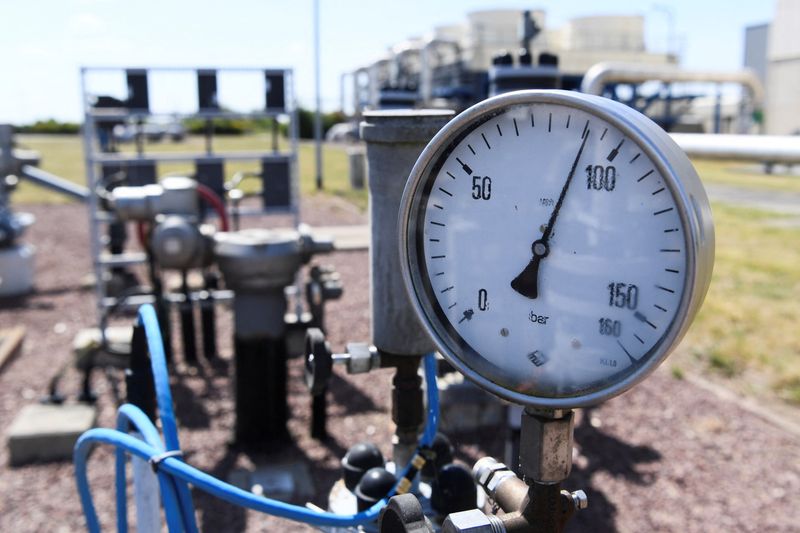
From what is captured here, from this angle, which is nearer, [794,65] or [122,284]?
[122,284]

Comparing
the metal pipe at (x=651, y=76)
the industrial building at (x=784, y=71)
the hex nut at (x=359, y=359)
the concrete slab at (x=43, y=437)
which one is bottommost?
the concrete slab at (x=43, y=437)

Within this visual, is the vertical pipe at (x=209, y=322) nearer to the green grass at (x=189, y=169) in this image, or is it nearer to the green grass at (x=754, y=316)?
the green grass at (x=754, y=316)

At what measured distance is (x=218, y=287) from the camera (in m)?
5.07

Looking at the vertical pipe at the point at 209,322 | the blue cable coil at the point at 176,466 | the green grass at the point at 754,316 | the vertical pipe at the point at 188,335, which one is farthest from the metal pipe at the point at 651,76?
the vertical pipe at the point at 188,335

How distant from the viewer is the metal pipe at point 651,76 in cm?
312

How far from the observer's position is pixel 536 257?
3.93ft

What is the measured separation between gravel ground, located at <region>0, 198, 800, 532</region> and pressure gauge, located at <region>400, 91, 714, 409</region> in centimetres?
188

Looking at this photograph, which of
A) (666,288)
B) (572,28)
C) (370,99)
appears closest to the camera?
(666,288)

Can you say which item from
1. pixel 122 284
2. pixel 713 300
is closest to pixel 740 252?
pixel 713 300

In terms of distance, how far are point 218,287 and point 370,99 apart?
343 inches

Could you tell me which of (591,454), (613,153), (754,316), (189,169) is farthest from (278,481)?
(189,169)

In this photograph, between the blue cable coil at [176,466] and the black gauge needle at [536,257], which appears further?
the blue cable coil at [176,466]

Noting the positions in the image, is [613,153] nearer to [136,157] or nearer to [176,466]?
[176,466]

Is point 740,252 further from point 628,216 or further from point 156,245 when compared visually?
point 628,216
